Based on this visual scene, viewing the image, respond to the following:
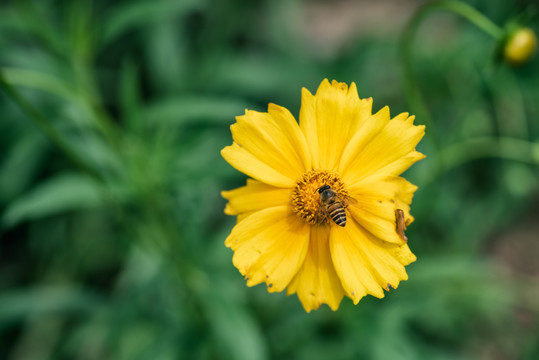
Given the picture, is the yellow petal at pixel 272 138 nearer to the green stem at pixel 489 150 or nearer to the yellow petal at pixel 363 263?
the yellow petal at pixel 363 263

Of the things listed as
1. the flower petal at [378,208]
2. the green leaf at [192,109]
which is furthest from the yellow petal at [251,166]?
the green leaf at [192,109]

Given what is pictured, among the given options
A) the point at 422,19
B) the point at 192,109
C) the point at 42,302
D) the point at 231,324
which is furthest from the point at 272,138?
the point at 42,302

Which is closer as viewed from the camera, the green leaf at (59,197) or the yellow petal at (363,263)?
the yellow petal at (363,263)

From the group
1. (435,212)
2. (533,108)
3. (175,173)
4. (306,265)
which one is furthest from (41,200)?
(533,108)

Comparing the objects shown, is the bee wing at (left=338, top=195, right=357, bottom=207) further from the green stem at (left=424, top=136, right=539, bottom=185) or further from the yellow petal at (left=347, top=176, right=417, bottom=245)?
the green stem at (left=424, top=136, right=539, bottom=185)

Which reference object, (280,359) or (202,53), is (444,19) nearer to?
(202,53)

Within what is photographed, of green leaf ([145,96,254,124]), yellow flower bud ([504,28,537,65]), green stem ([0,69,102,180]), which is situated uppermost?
green leaf ([145,96,254,124])

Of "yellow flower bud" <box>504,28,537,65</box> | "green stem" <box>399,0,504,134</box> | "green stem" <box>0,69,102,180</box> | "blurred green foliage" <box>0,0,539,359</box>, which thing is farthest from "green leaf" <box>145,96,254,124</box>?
"yellow flower bud" <box>504,28,537,65</box>
